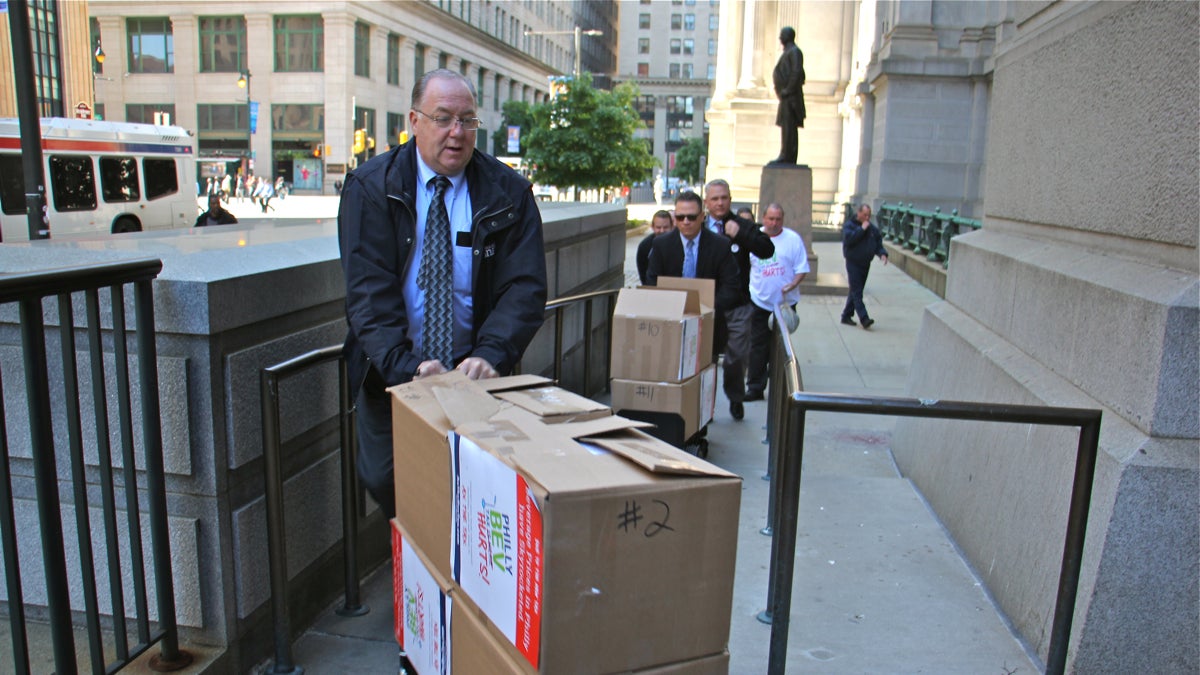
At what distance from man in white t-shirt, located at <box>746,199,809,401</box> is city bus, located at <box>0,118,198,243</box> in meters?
16.5

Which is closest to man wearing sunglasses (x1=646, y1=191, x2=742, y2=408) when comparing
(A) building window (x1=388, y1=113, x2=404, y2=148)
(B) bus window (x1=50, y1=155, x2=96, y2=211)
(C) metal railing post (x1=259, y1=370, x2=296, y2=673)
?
(C) metal railing post (x1=259, y1=370, x2=296, y2=673)

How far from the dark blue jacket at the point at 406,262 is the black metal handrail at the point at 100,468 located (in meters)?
0.63

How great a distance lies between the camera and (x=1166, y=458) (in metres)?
3.20

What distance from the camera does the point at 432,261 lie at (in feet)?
10.6

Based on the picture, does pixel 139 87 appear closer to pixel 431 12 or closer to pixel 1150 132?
pixel 431 12

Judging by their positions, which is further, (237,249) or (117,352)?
(237,249)

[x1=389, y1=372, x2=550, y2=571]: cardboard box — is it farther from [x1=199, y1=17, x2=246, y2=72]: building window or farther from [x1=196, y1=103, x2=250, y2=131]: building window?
[x1=199, y1=17, x2=246, y2=72]: building window

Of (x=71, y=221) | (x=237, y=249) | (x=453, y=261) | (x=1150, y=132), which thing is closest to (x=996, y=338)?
(x=1150, y=132)

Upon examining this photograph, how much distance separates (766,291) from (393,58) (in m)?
67.6

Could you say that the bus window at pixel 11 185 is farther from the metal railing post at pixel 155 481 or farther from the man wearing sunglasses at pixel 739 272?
the metal railing post at pixel 155 481

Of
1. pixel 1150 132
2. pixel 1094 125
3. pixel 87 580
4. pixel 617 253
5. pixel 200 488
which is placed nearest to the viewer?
pixel 87 580

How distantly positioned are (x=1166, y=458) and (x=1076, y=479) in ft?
1.28

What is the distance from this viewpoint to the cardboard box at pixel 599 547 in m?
1.96

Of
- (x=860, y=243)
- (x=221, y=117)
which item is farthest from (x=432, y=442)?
(x=221, y=117)
